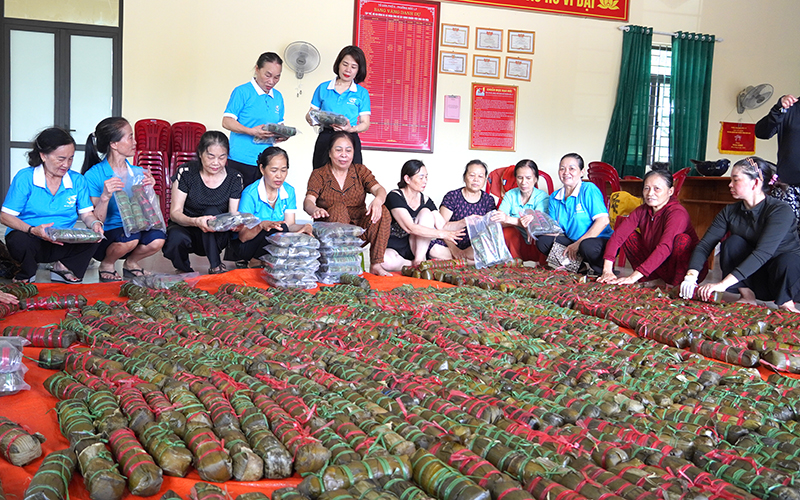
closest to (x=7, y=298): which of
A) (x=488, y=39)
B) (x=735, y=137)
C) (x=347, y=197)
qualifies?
(x=347, y=197)

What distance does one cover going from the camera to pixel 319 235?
3.63 m

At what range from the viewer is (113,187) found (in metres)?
3.49

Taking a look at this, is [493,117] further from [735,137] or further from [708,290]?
[708,290]

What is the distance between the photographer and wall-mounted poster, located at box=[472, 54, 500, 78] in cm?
671

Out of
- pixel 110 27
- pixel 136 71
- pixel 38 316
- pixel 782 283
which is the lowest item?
pixel 38 316

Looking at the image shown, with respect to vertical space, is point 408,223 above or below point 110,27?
below

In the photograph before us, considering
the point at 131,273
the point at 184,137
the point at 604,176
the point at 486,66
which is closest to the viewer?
the point at 131,273

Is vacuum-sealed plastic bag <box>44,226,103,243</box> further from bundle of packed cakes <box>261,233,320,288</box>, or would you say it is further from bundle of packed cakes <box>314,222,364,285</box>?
bundle of packed cakes <box>314,222,364,285</box>

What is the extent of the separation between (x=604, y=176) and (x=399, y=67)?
248cm

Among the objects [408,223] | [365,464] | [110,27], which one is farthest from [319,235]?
[110,27]

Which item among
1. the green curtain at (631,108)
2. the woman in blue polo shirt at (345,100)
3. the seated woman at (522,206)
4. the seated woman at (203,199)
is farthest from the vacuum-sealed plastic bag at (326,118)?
the green curtain at (631,108)

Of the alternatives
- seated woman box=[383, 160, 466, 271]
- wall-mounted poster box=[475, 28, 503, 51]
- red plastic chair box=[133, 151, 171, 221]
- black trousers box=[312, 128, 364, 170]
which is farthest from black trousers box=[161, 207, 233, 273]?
wall-mounted poster box=[475, 28, 503, 51]

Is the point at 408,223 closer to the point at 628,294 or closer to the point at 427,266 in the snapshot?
the point at 427,266

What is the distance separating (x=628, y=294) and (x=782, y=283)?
0.81 m
